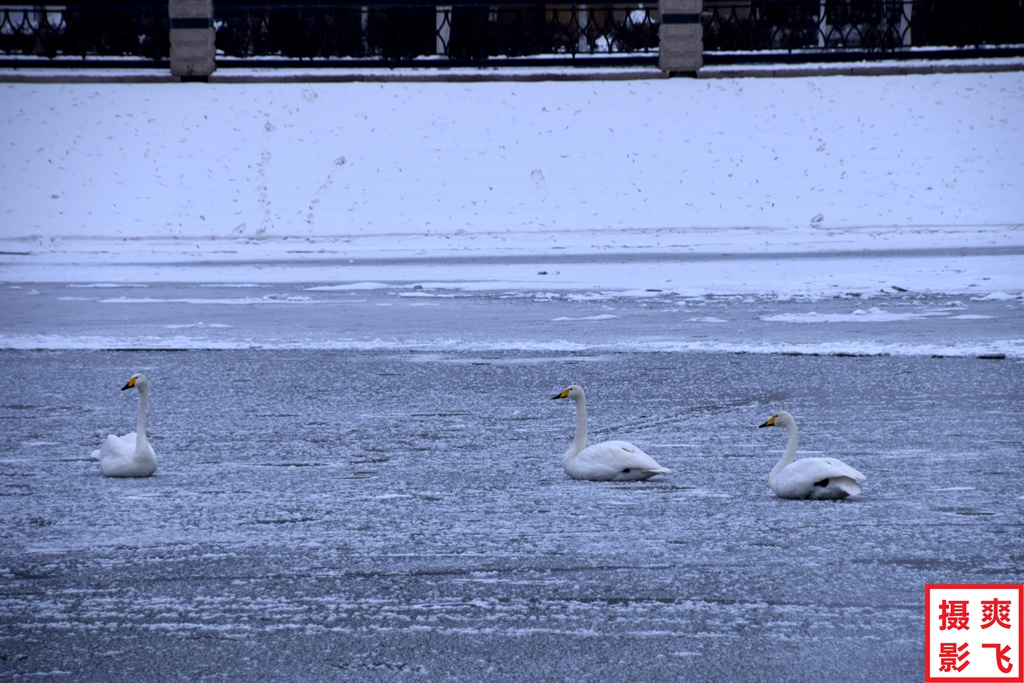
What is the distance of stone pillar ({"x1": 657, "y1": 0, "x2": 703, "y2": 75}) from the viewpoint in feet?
87.0

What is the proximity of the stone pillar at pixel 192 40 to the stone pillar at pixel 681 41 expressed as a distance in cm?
886

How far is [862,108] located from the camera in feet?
80.1

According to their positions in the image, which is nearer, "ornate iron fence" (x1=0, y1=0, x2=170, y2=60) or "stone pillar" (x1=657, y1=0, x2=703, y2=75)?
"stone pillar" (x1=657, y1=0, x2=703, y2=75)

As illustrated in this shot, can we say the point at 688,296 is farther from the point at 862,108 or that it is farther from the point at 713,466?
the point at 862,108

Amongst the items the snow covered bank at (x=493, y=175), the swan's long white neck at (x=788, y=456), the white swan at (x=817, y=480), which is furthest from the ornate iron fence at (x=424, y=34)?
the white swan at (x=817, y=480)

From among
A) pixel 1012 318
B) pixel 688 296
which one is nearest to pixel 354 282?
pixel 688 296

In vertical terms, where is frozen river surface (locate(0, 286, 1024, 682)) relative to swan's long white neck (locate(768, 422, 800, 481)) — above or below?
below

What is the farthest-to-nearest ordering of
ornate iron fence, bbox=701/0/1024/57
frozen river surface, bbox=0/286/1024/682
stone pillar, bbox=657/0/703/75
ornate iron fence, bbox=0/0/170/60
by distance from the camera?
ornate iron fence, bbox=0/0/170/60, ornate iron fence, bbox=701/0/1024/57, stone pillar, bbox=657/0/703/75, frozen river surface, bbox=0/286/1024/682

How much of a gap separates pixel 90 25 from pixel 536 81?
9547 mm

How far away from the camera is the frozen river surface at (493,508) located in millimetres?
4848

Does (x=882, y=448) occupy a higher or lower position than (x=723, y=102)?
lower

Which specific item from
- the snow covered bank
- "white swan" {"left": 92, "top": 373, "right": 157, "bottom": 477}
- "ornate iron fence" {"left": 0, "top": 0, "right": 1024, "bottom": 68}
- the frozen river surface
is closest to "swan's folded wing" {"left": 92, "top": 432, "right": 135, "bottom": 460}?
"white swan" {"left": 92, "top": 373, "right": 157, "bottom": 477}

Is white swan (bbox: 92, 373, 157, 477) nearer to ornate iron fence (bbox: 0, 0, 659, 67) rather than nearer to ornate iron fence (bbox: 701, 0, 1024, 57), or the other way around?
ornate iron fence (bbox: 0, 0, 659, 67)

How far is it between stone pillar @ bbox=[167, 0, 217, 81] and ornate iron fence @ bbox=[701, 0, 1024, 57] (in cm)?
985
